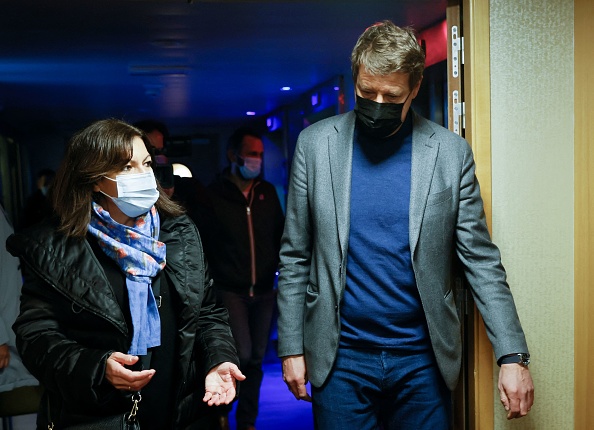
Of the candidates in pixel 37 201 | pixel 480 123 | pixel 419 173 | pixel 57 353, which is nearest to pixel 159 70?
pixel 37 201

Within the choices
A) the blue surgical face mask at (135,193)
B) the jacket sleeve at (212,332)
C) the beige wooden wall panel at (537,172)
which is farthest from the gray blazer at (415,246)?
the blue surgical face mask at (135,193)

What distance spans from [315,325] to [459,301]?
0.54m

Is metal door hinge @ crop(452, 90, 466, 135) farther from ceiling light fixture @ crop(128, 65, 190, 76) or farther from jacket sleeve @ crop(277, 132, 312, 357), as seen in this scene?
ceiling light fixture @ crop(128, 65, 190, 76)

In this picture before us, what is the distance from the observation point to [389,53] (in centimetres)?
177

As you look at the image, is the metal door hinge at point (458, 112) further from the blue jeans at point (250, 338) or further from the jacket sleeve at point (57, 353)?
the blue jeans at point (250, 338)

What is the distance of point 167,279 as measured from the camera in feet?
5.94

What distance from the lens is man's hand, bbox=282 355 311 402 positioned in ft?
6.15

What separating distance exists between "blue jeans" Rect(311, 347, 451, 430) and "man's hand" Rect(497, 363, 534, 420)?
6.7 inches

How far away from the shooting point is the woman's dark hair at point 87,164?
1749 mm

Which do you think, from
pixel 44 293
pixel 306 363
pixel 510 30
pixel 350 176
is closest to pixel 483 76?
pixel 510 30

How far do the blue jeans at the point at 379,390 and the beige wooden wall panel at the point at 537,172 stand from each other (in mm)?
429

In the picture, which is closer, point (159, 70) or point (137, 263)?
point (137, 263)

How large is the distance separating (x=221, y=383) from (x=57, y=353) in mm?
415

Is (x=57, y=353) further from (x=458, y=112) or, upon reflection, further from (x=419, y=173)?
(x=458, y=112)
